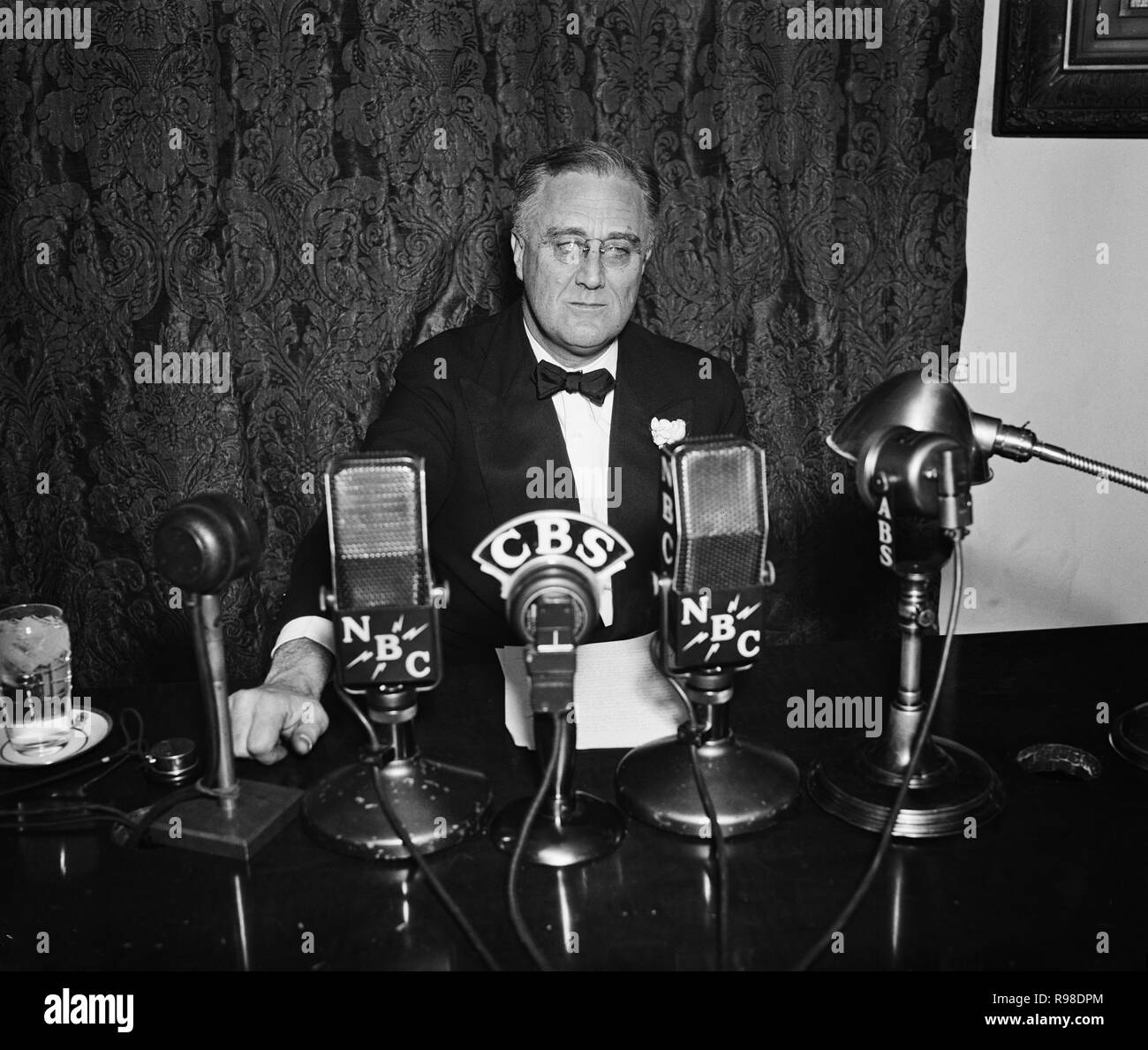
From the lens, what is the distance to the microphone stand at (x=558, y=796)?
1.02m

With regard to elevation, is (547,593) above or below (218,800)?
above

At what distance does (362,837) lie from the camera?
111cm

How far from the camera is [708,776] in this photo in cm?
117

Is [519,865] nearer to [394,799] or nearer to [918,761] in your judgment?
[394,799]

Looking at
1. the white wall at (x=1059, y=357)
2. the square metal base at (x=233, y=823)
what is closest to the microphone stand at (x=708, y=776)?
the square metal base at (x=233, y=823)

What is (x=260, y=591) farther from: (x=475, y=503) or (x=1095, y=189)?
(x=1095, y=189)

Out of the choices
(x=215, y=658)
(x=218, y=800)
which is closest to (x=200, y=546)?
(x=215, y=658)

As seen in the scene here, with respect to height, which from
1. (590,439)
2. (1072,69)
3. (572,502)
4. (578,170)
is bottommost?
(572,502)

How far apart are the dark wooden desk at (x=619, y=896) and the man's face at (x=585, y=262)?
109 cm

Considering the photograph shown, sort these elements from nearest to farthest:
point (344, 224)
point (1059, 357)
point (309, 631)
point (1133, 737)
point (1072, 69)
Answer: point (1133, 737) → point (309, 631) → point (344, 224) → point (1072, 69) → point (1059, 357)

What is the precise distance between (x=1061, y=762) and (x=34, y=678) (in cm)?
128

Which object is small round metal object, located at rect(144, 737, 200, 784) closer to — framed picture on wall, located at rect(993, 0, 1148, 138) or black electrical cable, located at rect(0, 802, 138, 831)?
black electrical cable, located at rect(0, 802, 138, 831)

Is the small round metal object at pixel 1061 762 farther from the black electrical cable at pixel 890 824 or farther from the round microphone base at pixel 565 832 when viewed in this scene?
the round microphone base at pixel 565 832
